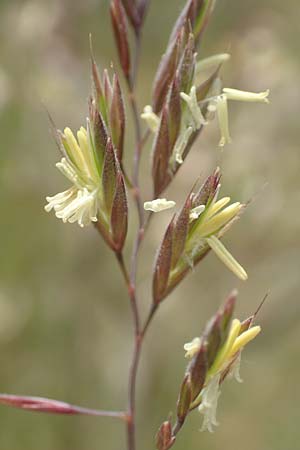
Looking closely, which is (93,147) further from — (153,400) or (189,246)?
(153,400)

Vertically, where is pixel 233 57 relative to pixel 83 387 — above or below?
above

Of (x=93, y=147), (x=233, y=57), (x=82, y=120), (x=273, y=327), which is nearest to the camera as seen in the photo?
(x=93, y=147)

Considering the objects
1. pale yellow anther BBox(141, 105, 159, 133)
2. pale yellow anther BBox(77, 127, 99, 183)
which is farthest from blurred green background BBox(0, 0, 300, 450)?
pale yellow anther BBox(77, 127, 99, 183)

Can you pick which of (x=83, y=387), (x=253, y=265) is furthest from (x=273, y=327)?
(x=83, y=387)

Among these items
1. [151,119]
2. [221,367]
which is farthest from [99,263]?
[221,367]

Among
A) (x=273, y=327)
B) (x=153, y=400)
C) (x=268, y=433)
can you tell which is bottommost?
(x=268, y=433)

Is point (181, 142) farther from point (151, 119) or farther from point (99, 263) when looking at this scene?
point (99, 263)

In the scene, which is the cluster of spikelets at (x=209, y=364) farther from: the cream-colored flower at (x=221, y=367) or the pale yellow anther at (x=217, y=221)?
the pale yellow anther at (x=217, y=221)

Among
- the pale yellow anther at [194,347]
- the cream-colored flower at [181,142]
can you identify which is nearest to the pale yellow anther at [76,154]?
the cream-colored flower at [181,142]
